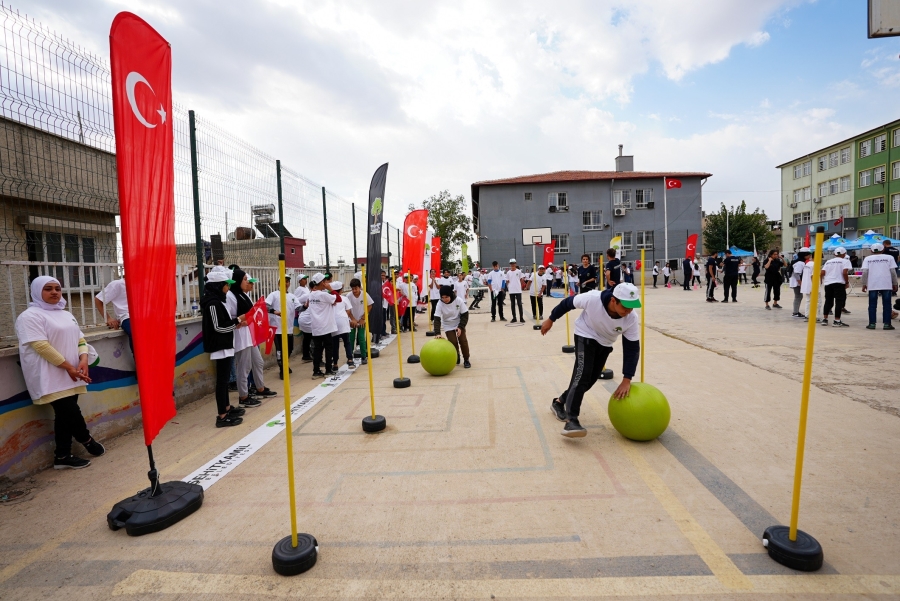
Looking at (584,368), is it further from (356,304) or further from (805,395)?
(356,304)

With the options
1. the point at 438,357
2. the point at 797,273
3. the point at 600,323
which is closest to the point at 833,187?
the point at 797,273

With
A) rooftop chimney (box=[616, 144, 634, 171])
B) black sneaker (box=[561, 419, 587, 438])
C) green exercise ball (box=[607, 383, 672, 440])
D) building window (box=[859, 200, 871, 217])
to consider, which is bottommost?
black sneaker (box=[561, 419, 587, 438])

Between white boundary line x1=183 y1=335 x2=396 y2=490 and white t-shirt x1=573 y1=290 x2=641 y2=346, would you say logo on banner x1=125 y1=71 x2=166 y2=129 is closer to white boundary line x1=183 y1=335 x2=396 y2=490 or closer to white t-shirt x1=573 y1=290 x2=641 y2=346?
white boundary line x1=183 y1=335 x2=396 y2=490

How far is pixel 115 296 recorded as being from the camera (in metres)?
5.79

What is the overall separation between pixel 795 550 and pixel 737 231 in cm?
6196

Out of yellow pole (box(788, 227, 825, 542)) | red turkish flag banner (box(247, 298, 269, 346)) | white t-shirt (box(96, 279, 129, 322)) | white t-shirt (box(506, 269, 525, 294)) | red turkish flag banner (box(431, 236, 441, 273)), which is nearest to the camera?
yellow pole (box(788, 227, 825, 542))

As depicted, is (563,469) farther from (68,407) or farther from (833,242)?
(833,242)

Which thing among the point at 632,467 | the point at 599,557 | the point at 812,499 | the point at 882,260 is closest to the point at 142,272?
the point at 599,557

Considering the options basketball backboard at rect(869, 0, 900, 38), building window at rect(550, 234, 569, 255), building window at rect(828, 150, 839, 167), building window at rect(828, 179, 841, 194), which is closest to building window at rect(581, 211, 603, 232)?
building window at rect(550, 234, 569, 255)

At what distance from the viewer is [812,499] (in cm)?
326

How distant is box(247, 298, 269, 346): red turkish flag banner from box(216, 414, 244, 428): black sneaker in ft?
3.63

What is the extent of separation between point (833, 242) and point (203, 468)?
95.1 feet

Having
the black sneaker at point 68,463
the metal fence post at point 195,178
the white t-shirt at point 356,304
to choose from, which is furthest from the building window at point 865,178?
the black sneaker at point 68,463

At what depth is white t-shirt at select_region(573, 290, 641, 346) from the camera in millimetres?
4277
